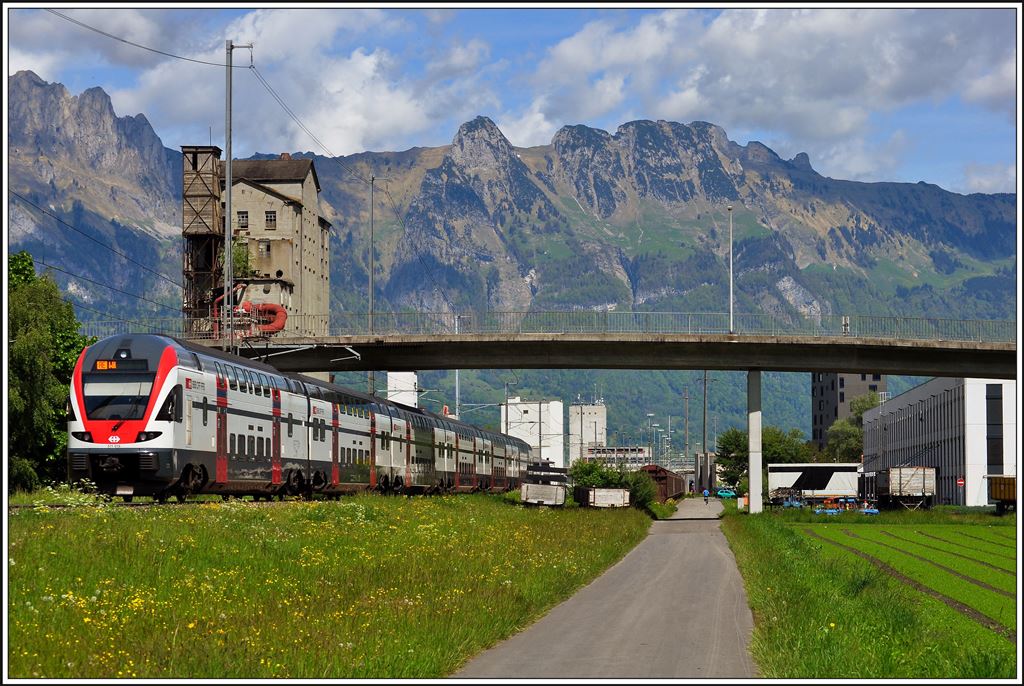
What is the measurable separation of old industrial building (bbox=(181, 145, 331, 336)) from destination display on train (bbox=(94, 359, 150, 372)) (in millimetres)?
91116

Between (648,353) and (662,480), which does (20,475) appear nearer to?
(648,353)

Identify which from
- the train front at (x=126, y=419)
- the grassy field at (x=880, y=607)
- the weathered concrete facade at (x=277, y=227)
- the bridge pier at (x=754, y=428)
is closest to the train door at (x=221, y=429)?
the train front at (x=126, y=419)

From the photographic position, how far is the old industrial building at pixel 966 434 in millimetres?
119750

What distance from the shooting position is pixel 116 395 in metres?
35.9

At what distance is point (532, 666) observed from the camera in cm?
1709

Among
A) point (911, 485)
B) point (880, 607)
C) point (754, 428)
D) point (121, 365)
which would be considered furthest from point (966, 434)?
point (880, 607)

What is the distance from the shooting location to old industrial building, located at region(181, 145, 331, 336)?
133 metres

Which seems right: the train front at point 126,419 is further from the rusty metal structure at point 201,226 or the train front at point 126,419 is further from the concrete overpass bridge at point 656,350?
the rusty metal structure at point 201,226

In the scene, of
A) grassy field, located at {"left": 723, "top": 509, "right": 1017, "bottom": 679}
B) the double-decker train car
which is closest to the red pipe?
the double-decker train car

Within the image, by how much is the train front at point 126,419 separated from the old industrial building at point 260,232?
299 feet

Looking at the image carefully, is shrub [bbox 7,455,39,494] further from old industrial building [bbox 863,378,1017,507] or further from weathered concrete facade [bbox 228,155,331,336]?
weathered concrete facade [bbox 228,155,331,336]

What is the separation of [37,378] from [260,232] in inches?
3480

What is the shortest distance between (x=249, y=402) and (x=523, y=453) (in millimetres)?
85314

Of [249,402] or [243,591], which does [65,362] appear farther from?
[243,591]
